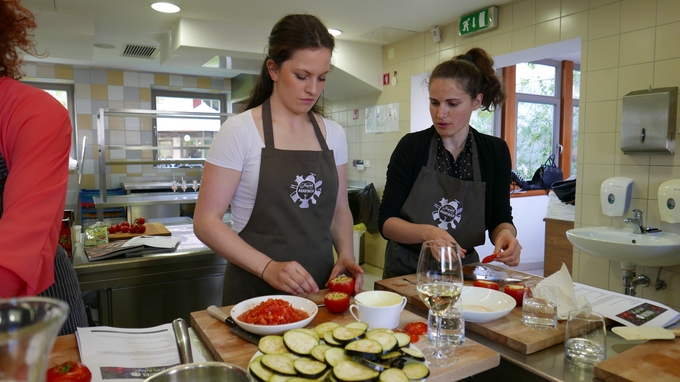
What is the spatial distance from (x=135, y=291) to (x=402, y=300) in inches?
56.9

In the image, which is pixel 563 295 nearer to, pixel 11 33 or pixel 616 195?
pixel 11 33

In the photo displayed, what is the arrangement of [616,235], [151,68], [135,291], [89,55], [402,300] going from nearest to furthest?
[402,300] → [135,291] → [616,235] → [89,55] → [151,68]

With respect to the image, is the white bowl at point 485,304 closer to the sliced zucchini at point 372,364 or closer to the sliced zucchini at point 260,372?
the sliced zucchini at point 372,364

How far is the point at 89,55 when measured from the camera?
4.62 metres

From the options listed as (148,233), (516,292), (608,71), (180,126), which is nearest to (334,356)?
(516,292)

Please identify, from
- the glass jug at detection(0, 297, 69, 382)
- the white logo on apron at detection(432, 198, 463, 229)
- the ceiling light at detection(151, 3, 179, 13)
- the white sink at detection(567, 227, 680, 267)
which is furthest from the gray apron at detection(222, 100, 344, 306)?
the ceiling light at detection(151, 3, 179, 13)

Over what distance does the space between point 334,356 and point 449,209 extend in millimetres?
1028

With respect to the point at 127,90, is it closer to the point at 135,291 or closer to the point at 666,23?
the point at 135,291

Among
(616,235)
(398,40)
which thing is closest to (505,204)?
(616,235)

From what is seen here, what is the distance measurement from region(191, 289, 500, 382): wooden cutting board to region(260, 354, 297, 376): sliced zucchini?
111 millimetres

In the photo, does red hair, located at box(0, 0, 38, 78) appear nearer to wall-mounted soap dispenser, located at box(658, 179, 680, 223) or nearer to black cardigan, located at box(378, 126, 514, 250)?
black cardigan, located at box(378, 126, 514, 250)

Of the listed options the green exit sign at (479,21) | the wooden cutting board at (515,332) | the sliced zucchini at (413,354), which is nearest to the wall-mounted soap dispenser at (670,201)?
the green exit sign at (479,21)

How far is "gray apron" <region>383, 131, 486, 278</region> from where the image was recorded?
1.67 m

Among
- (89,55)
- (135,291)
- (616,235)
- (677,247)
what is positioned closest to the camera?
(135,291)
